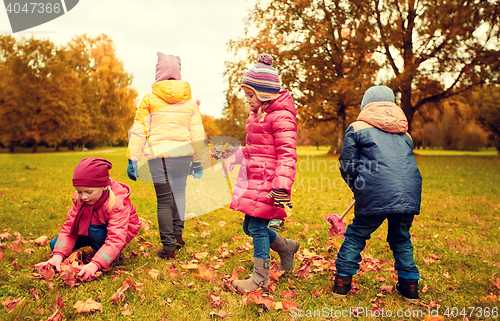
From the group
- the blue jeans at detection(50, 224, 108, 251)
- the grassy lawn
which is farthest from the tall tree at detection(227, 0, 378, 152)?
the blue jeans at detection(50, 224, 108, 251)

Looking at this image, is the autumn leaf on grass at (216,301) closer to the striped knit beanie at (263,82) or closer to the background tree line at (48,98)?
the striped knit beanie at (263,82)

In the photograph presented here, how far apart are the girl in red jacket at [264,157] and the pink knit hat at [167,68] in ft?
4.04

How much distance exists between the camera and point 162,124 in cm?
387

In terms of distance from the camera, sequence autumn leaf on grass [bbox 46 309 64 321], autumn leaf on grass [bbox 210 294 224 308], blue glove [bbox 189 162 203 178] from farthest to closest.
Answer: blue glove [bbox 189 162 203 178] < autumn leaf on grass [bbox 210 294 224 308] < autumn leaf on grass [bbox 46 309 64 321]

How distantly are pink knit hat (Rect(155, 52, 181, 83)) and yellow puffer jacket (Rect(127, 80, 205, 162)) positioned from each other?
107mm

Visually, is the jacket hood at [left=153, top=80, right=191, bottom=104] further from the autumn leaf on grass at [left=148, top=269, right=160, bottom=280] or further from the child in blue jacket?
the child in blue jacket

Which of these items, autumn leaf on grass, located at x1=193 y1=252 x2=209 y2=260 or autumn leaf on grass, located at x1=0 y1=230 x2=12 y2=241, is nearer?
autumn leaf on grass, located at x1=193 y1=252 x2=209 y2=260

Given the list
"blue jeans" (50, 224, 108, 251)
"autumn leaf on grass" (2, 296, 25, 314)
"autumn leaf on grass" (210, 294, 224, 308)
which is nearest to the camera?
"autumn leaf on grass" (2, 296, 25, 314)

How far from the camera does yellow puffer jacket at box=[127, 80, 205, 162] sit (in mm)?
3801

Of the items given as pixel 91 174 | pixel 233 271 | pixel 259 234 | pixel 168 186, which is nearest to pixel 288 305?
pixel 259 234

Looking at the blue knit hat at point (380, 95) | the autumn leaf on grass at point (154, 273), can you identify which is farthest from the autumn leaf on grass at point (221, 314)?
the blue knit hat at point (380, 95)

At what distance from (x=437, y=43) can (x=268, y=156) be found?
2023cm

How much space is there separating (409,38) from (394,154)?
65.3 ft

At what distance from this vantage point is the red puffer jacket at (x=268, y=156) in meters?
2.93
